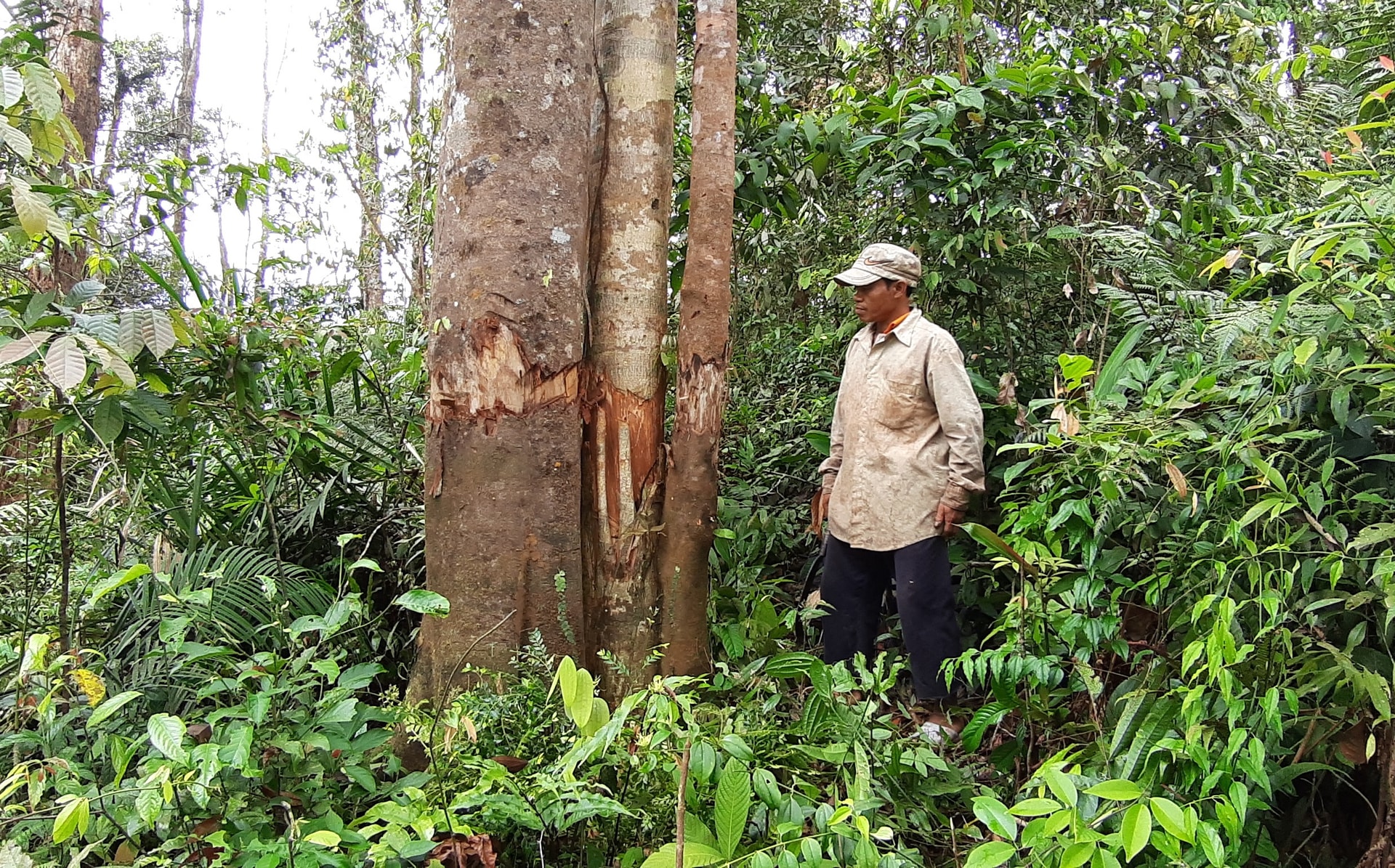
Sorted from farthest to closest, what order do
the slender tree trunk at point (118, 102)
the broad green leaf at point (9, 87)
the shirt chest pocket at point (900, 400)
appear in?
the slender tree trunk at point (118, 102) < the shirt chest pocket at point (900, 400) < the broad green leaf at point (9, 87)

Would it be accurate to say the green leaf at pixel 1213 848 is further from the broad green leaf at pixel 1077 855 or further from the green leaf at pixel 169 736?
the green leaf at pixel 169 736

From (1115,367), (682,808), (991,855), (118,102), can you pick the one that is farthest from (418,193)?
(118,102)

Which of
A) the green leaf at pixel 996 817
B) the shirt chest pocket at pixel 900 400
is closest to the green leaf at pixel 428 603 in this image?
the green leaf at pixel 996 817

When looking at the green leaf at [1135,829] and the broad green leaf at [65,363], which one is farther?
the broad green leaf at [65,363]

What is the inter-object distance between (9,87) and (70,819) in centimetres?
177

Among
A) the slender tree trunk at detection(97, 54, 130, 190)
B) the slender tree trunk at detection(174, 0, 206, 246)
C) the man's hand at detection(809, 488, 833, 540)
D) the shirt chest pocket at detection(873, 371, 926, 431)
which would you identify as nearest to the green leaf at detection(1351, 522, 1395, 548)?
the shirt chest pocket at detection(873, 371, 926, 431)

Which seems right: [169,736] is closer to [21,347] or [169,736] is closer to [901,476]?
[21,347]

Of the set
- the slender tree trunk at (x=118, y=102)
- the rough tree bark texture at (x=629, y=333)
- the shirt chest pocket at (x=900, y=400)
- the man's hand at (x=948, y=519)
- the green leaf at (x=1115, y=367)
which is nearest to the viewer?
the green leaf at (x=1115, y=367)

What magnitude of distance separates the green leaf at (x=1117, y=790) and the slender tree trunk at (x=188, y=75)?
17870 mm

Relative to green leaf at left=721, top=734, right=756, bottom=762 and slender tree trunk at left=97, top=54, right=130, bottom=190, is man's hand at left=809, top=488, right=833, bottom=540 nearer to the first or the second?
green leaf at left=721, top=734, right=756, bottom=762

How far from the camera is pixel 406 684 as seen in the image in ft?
9.91

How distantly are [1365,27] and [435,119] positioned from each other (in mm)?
4608

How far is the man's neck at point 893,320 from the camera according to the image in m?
3.40

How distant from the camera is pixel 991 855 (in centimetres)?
162
